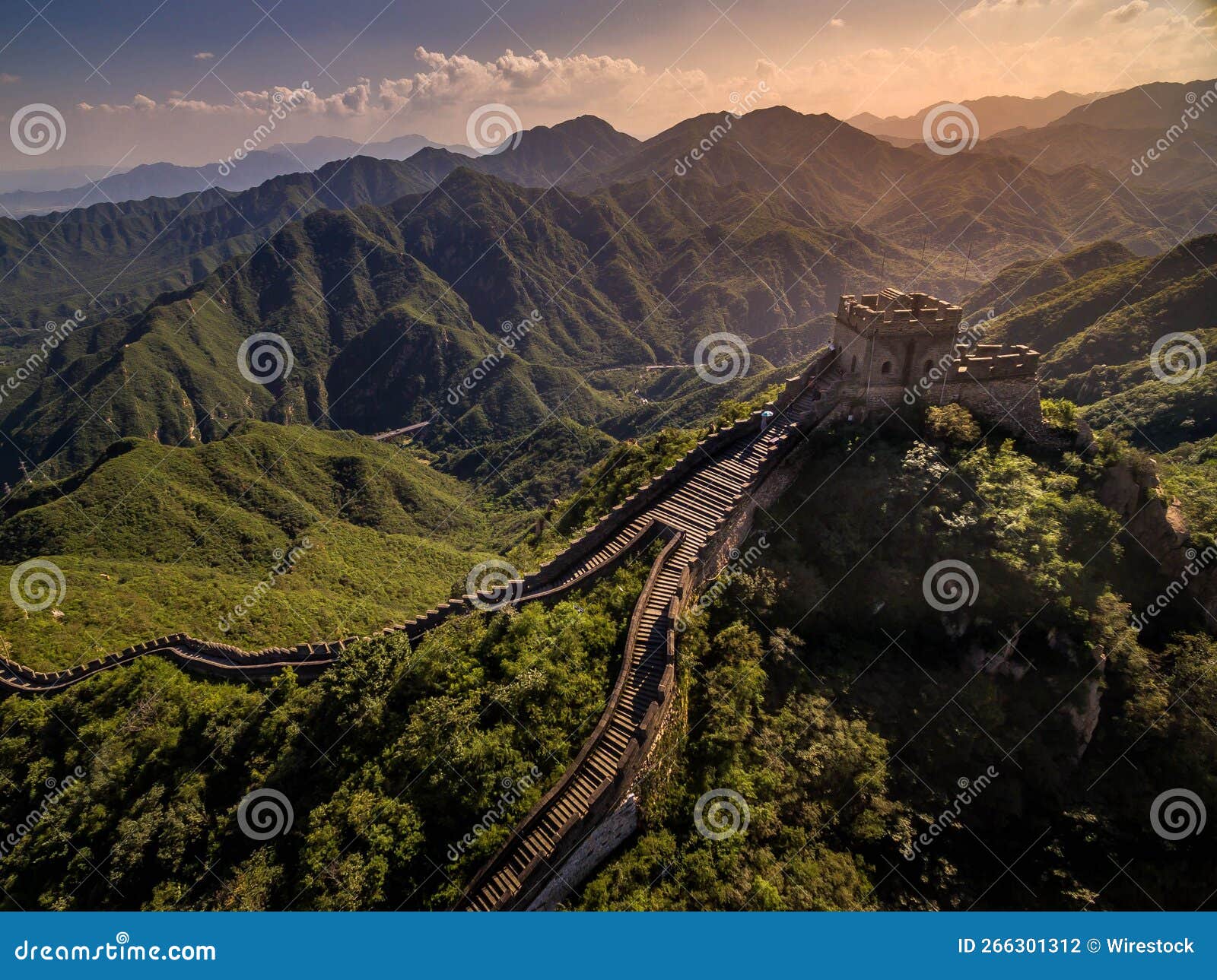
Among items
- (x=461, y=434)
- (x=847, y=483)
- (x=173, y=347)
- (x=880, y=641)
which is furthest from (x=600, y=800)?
(x=173, y=347)

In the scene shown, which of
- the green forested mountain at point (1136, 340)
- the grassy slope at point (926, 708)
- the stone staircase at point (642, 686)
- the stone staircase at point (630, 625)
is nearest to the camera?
the stone staircase at point (642, 686)

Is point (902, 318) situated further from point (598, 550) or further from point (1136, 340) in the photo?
point (1136, 340)

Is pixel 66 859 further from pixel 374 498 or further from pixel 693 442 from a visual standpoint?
pixel 374 498

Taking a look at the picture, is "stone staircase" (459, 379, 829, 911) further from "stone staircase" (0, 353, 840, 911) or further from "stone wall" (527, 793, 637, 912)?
"stone wall" (527, 793, 637, 912)

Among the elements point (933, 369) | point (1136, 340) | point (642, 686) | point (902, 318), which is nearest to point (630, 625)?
point (642, 686)

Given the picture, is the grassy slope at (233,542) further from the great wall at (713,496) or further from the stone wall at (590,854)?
the stone wall at (590,854)

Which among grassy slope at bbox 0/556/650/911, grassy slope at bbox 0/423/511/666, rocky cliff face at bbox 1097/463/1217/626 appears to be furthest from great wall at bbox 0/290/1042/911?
grassy slope at bbox 0/423/511/666

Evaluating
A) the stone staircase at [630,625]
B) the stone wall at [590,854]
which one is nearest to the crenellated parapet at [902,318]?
the stone staircase at [630,625]
